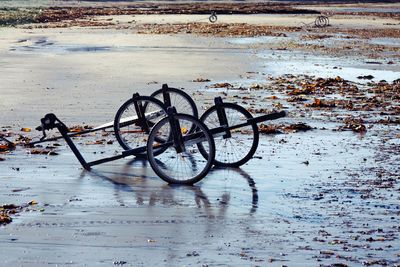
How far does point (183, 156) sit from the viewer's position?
12.2 m

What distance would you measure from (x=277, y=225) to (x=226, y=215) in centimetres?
66

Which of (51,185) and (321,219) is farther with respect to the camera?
(51,185)

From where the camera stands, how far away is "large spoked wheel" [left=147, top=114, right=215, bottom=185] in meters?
11.2

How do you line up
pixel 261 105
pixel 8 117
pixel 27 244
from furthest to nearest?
1. pixel 261 105
2. pixel 8 117
3. pixel 27 244

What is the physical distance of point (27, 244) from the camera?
8.73 meters

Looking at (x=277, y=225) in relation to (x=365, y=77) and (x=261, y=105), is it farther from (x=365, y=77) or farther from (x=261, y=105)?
(x=365, y=77)

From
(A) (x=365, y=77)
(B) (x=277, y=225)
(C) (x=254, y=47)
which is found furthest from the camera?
(C) (x=254, y=47)

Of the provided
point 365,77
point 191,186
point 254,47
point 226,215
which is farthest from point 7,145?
point 254,47

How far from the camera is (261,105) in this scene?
60.7ft

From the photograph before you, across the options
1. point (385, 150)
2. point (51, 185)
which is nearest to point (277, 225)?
point (51, 185)

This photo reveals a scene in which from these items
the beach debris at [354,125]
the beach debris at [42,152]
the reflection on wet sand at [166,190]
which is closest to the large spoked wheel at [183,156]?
the reflection on wet sand at [166,190]

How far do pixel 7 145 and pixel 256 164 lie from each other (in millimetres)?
3656

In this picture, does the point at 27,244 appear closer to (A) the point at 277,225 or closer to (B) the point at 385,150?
(A) the point at 277,225

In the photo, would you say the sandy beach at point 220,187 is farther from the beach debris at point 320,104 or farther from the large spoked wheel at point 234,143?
the large spoked wheel at point 234,143
